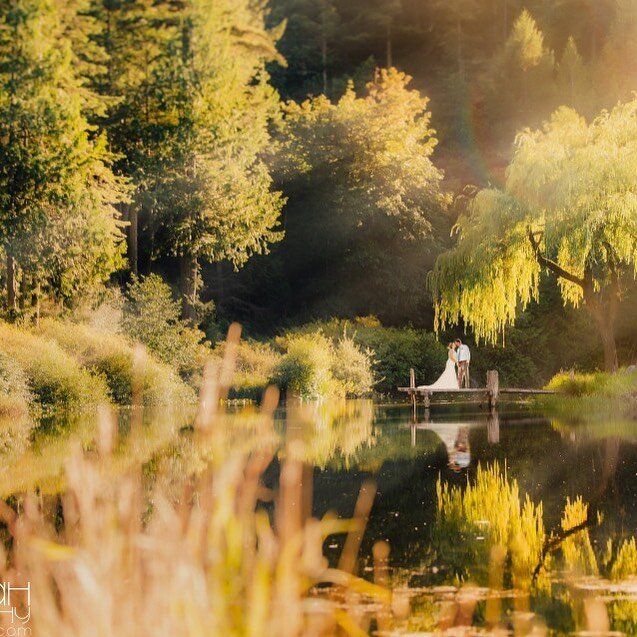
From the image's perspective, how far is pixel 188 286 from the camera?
40.1m

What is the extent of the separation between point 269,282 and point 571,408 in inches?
869

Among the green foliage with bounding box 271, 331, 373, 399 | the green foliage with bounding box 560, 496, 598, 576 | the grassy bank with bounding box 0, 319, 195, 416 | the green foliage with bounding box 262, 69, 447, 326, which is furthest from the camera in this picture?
the green foliage with bounding box 262, 69, 447, 326

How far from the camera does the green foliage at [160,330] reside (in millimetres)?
33656

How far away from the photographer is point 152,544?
4.02 meters

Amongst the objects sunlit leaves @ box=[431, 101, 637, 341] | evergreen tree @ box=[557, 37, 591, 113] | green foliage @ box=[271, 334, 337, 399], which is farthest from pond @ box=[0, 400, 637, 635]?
evergreen tree @ box=[557, 37, 591, 113]

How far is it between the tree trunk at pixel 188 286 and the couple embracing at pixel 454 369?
10055 mm

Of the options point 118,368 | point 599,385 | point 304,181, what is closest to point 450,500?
point 599,385

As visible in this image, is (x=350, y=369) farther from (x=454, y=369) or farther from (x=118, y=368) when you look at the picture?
(x=118, y=368)

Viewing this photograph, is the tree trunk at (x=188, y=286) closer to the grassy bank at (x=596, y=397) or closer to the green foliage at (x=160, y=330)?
the green foliage at (x=160, y=330)

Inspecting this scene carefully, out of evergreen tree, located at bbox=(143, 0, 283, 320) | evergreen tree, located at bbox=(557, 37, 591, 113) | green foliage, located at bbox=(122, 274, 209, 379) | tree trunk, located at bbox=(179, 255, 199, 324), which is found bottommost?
green foliage, located at bbox=(122, 274, 209, 379)

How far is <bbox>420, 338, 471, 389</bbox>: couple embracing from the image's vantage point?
99.0 ft

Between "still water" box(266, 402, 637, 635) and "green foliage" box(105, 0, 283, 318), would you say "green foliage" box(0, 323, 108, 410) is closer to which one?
"still water" box(266, 402, 637, 635)

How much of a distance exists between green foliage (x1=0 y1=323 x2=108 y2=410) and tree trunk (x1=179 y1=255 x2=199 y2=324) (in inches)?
459

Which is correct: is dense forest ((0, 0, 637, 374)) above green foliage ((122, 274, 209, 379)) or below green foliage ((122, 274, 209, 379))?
above
